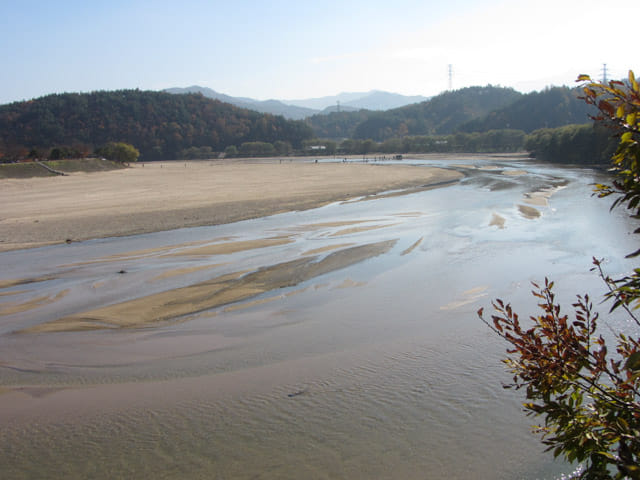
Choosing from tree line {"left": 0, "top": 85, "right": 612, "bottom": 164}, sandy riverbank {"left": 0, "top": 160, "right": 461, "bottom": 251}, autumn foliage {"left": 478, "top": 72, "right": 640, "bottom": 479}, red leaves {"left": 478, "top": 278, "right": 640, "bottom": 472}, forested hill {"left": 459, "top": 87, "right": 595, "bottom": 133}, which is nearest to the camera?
autumn foliage {"left": 478, "top": 72, "right": 640, "bottom": 479}

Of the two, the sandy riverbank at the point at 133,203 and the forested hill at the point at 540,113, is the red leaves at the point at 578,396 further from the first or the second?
the forested hill at the point at 540,113

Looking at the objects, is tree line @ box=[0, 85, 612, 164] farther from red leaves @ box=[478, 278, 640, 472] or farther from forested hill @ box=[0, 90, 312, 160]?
red leaves @ box=[478, 278, 640, 472]

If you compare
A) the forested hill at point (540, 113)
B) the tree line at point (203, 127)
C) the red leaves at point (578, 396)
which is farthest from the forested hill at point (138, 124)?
the red leaves at point (578, 396)

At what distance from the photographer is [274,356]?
8.23 metres

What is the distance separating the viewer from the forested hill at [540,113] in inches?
5241

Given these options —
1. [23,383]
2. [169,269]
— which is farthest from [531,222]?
[23,383]

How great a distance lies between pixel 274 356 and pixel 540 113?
150 metres

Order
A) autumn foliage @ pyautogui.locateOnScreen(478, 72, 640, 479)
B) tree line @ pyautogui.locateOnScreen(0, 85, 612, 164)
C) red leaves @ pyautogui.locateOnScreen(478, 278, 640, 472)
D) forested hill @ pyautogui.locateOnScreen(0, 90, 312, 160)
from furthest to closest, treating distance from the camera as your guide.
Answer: forested hill @ pyautogui.locateOnScreen(0, 90, 312, 160) → tree line @ pyautogui.locateOnScreen(0, 85, 612, 164) → red leaves @ pyautogui.locateOnScreen(478, 278, 640, 472) → autumn foliage @ pyautogui.locateOnScreen(478, 72, 640, 479)

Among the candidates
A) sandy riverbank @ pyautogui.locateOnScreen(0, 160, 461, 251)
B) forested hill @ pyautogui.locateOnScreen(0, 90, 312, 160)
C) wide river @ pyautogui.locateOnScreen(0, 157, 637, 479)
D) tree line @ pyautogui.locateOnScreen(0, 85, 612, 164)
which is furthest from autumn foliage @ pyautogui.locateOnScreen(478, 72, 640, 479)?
forested hill @ pyautogui.locateOnScreen(0, 90, 312, 160)

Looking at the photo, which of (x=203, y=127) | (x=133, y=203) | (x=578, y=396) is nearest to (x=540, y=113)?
(x=203, y=127)

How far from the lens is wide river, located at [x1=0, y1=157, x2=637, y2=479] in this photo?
553cm

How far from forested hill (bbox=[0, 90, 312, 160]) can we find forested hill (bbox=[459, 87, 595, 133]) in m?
56.8

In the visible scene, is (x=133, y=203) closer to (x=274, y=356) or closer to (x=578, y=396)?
(x=274, y=356)

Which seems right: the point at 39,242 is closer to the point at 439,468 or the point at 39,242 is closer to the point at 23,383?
the point at 23,383
